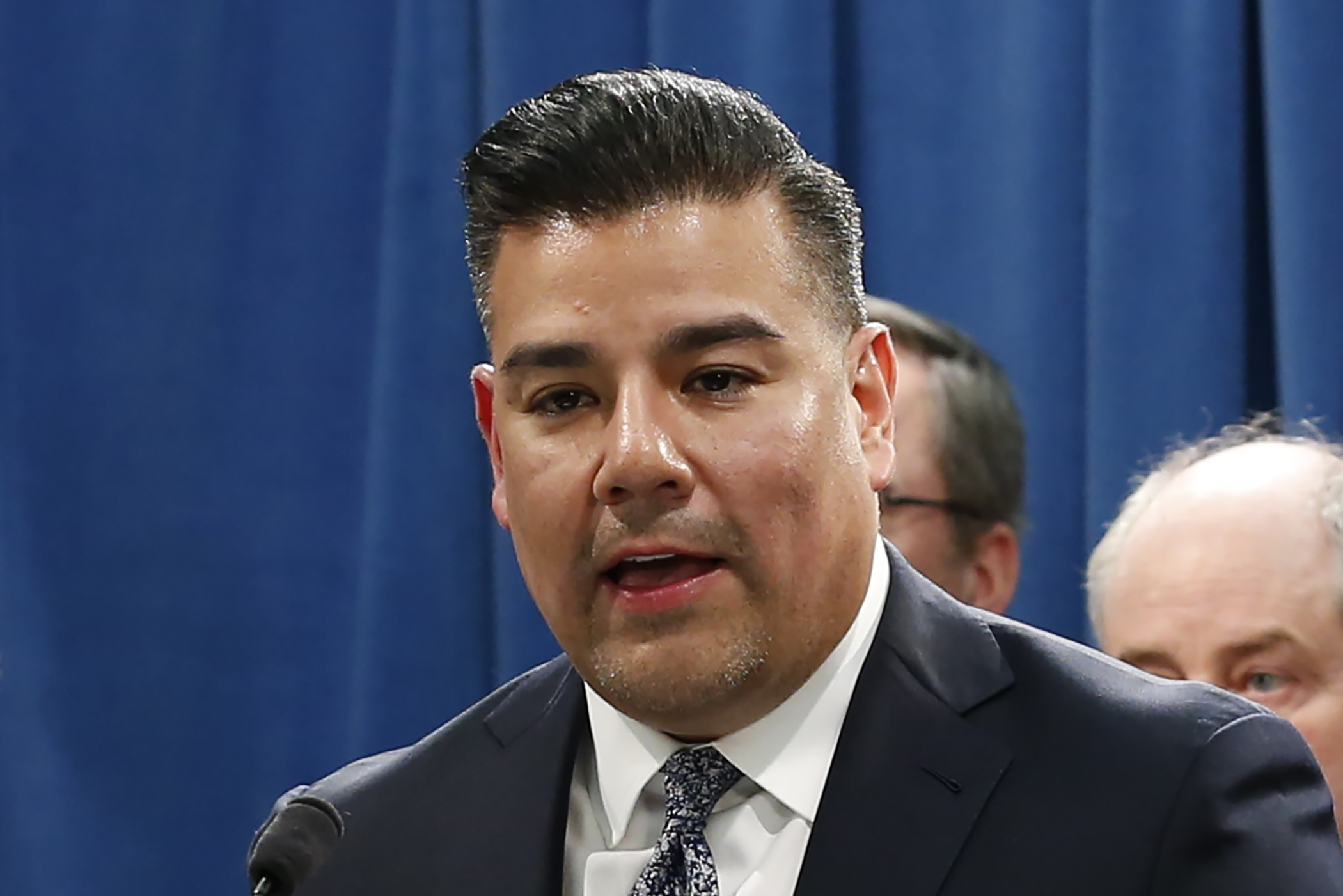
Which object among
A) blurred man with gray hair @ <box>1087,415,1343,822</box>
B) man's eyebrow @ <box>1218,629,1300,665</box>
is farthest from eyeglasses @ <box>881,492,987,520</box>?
man's eyebrow @ <box>1218,629,1300,665</box>

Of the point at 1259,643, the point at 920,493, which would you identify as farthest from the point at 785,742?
the point at 920,493

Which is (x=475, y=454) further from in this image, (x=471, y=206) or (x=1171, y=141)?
(x=471, y=206)

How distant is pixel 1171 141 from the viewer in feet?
8.74

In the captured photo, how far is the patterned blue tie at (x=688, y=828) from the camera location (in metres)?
1.43

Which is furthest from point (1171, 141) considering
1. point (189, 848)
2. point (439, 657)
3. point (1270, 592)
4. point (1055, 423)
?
point (189, 848)

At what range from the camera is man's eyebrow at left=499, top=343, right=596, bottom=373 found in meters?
1.42

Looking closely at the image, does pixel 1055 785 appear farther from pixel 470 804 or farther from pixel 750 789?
pixel 470 804

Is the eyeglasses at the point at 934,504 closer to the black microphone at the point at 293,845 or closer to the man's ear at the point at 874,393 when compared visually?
the man's ear at the point at 874,393

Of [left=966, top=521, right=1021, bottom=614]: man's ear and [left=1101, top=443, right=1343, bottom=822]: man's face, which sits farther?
[left=966, top=521, right=1021, bottom=614]: man's ear

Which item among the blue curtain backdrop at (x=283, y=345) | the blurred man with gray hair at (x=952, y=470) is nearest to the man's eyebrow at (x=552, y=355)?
the blurred man with gray hair at (x=952, y=470)

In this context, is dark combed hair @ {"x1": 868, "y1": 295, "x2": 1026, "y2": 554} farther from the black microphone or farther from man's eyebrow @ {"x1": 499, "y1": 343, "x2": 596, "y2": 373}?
the black microphone

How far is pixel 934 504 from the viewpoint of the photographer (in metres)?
2.45

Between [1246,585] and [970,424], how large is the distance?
25.1 inches

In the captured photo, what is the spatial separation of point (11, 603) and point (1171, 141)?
1959 millimetres
